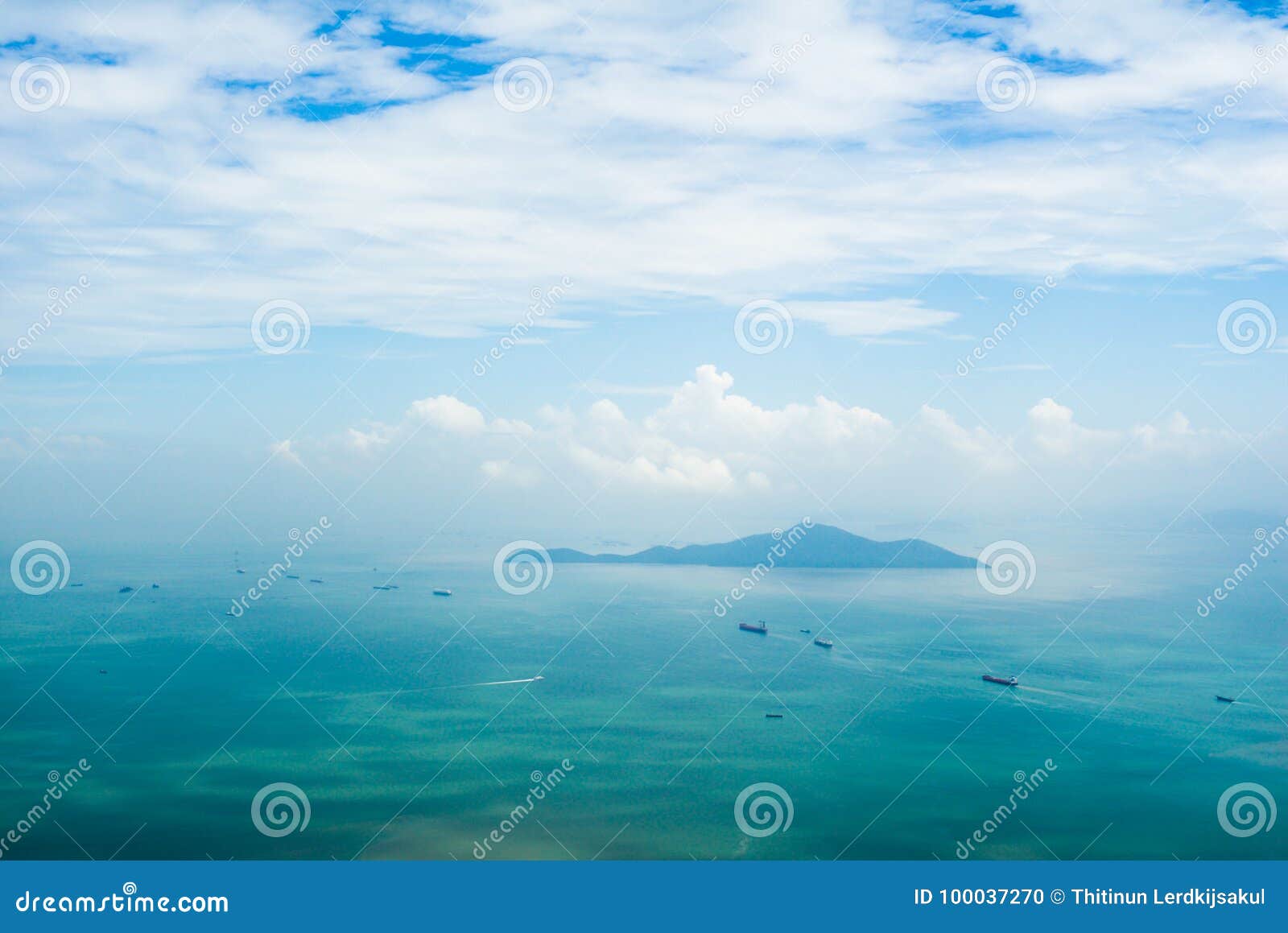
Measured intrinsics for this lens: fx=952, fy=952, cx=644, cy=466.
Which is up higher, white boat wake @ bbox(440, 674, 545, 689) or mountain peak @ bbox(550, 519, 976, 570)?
mountain peak @ bbox(550, 519, 976, 570)

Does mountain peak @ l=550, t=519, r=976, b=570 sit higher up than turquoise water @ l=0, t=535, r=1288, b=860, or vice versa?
mountain peak @ l=550, t=519, r=976, b=570

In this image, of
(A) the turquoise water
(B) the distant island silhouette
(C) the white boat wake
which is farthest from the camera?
(B) the distant island silhouette

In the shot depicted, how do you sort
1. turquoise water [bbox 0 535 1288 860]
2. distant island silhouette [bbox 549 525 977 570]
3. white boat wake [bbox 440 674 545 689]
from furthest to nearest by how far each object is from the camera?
distant island silhouette [bbox 549 525 977 570], white boat wake [bbox 440 674 545 689], turquoise water [bbox 0 535 1288 860]

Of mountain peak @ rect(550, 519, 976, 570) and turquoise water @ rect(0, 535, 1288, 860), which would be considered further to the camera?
mountain peak @ rect(550, 519, 976, 570)

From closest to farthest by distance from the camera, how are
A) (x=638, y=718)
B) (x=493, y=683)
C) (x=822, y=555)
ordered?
(x=638, y=718) < (x=493, y=683) < (x=822, y=555)

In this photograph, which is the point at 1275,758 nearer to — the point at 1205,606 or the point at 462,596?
the point at 1205,606

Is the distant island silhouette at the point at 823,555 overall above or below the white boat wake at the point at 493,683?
above

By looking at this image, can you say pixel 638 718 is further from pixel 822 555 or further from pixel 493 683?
pixel 822 555

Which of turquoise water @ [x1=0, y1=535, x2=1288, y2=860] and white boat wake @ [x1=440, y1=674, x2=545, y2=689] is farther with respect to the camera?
white boat wake @ [x1=440, y1=674, x2=545, y2=689]

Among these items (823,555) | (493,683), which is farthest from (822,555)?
(493,683)

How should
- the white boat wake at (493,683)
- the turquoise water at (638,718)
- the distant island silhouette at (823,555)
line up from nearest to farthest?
1. the turquoise water at (638,718)
2. the white boat wake at (493,683)
3. the distant island silhouette at (823,555)
